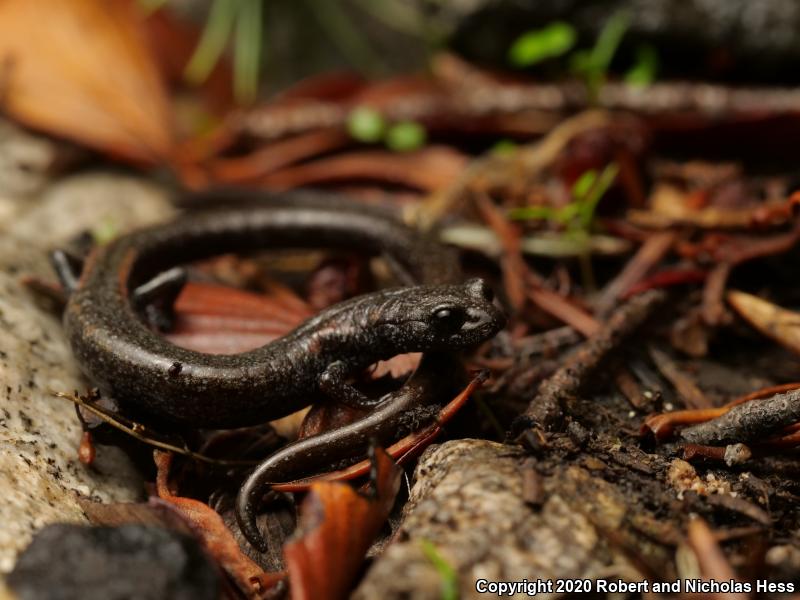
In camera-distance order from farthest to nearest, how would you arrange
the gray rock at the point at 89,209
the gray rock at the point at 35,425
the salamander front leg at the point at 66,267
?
the gray rock at the point at 89,209, the salamander front leg at the point at 66,267, the gray rock at the point at 35,425

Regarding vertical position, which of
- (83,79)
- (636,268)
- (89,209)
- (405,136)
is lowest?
(636,268)

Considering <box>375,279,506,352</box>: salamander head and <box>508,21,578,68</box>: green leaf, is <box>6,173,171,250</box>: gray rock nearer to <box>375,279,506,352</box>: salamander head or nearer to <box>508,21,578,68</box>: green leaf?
<box>375,279,506,352</box>: salamander head

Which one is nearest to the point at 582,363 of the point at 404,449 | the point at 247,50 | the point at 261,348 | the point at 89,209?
the point at 404,449

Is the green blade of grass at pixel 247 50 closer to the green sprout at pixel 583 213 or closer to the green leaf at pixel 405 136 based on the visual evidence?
the green leaf at pixel 405 136

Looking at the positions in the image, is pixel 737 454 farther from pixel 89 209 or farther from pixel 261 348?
pixel 89 209

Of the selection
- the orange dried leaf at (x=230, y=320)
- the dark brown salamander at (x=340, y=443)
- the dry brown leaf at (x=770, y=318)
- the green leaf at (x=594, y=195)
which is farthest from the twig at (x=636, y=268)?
the orange dried leaf at (x=230, y=320)

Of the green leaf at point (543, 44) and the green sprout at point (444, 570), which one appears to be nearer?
the green sprout at point (444, 570)
